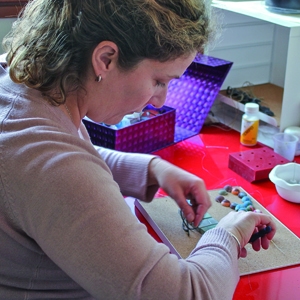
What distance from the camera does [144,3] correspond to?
697 millimetres

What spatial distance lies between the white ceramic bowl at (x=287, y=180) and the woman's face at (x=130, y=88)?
49 centimetres

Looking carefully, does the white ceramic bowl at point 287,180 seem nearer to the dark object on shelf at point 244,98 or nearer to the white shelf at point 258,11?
the dark object on shelf at point 244,98

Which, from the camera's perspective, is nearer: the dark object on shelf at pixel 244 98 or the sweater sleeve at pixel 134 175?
the sweater sleeve at pixel 134 175

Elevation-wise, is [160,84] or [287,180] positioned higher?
[160,84]

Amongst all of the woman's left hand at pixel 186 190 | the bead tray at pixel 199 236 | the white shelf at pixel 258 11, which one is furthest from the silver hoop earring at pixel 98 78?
the white shelf at pixel 258 11

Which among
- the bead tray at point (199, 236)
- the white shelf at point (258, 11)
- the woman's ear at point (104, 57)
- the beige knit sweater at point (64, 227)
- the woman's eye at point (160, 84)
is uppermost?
the woman's ear at point (104, 57)

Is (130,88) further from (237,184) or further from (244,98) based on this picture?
(244,98)

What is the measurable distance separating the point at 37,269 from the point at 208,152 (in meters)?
0.82

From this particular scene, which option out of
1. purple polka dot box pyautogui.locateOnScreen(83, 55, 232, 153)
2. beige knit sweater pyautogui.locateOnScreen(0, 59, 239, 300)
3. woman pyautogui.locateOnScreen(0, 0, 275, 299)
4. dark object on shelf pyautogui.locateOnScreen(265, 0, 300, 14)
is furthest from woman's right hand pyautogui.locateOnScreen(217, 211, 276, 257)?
dark object on shelf pyautogui.locateOnScreen(265, 0, 300, 14)

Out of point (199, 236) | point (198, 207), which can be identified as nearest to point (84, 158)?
point (198, 207)

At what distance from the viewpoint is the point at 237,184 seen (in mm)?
1249

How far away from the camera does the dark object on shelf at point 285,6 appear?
1.38 meters

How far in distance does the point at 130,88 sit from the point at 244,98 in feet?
2.96

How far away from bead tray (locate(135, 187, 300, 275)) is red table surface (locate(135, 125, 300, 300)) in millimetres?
16
